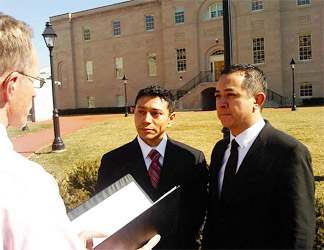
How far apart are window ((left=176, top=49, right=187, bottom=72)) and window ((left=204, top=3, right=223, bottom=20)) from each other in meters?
4.49

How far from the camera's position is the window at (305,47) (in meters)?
31.2

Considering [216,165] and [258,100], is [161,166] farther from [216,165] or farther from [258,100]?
[258,100]

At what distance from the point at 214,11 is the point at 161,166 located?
3377 cm

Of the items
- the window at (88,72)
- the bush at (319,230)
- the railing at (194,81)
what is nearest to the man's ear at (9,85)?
the bush at (319,230)

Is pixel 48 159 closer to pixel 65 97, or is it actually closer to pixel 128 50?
pixel 128 50

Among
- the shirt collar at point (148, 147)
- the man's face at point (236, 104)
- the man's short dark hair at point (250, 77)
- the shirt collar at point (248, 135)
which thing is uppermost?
the man's short dark hair at point (250, 77)

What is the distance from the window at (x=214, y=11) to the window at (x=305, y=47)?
28.6ft

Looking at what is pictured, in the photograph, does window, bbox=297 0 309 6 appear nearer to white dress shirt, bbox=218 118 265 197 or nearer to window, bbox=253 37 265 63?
window, bbox=253 37 265 63

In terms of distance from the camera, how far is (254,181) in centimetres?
224

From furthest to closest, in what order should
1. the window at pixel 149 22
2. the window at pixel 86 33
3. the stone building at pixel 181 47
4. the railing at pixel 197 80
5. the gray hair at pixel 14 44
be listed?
the window at pixel 86 33 < the window at pixel 149 22 < the railing at pixel 197 80 < the stone building at pixel 181 47 < the gray hair at pixel 14 44

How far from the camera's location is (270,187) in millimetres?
2180

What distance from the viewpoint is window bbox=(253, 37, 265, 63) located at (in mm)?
32344

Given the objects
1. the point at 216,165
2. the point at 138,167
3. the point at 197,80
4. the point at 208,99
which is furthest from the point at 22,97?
the point at 197,80

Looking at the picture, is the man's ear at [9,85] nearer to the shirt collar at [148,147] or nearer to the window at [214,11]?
the shirt collar at [148,147]
